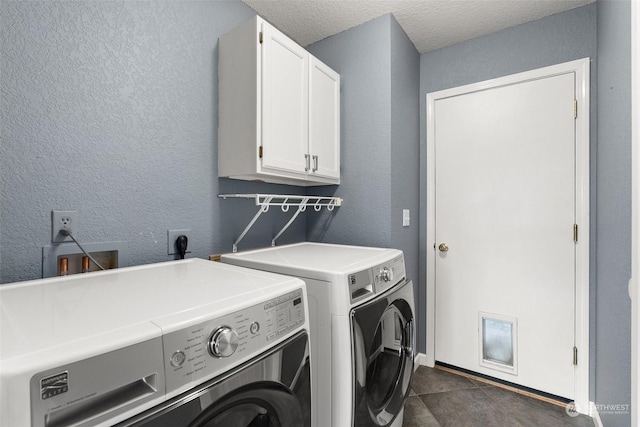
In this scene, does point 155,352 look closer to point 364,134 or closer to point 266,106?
point 266,106

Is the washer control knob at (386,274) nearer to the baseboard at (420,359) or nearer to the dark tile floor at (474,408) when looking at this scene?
the dark tile floor at (474,408)

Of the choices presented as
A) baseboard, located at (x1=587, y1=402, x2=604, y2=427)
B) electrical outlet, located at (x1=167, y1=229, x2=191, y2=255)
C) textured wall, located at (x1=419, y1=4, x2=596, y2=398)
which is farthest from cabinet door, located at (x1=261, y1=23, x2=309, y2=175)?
baseboard, located at (x1=587, y1=402, x2=604, y2=427)

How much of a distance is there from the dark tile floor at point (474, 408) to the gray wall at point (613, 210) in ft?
0.92

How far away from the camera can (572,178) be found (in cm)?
192

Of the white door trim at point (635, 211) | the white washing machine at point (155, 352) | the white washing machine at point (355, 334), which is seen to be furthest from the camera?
the white washing machine at point (355, 334)

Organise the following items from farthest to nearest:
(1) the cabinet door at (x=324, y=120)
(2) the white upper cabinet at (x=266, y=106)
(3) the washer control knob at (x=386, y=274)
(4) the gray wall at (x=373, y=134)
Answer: (4) the gray wall at (x=373, y=134), (1) the cabinet door at (x=324, y=120), (2) the white upper cabinet at (x=266, y=106), (3) the washer control knob at (x=386, y=274)

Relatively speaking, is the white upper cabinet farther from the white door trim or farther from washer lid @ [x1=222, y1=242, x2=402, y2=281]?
the white door trim

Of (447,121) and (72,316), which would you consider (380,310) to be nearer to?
(72,316)

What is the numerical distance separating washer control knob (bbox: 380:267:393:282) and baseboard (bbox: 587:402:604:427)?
151 centimetres

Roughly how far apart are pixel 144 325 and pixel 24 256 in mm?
790

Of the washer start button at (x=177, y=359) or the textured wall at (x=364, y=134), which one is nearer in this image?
the washer start button at (x=177, y=359)

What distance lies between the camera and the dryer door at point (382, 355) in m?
1.19

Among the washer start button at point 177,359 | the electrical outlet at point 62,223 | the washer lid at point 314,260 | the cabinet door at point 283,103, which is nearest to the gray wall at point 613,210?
the washer lid at point 314,260

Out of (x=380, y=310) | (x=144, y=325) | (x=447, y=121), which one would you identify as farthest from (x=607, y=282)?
(x=144, y=325)
